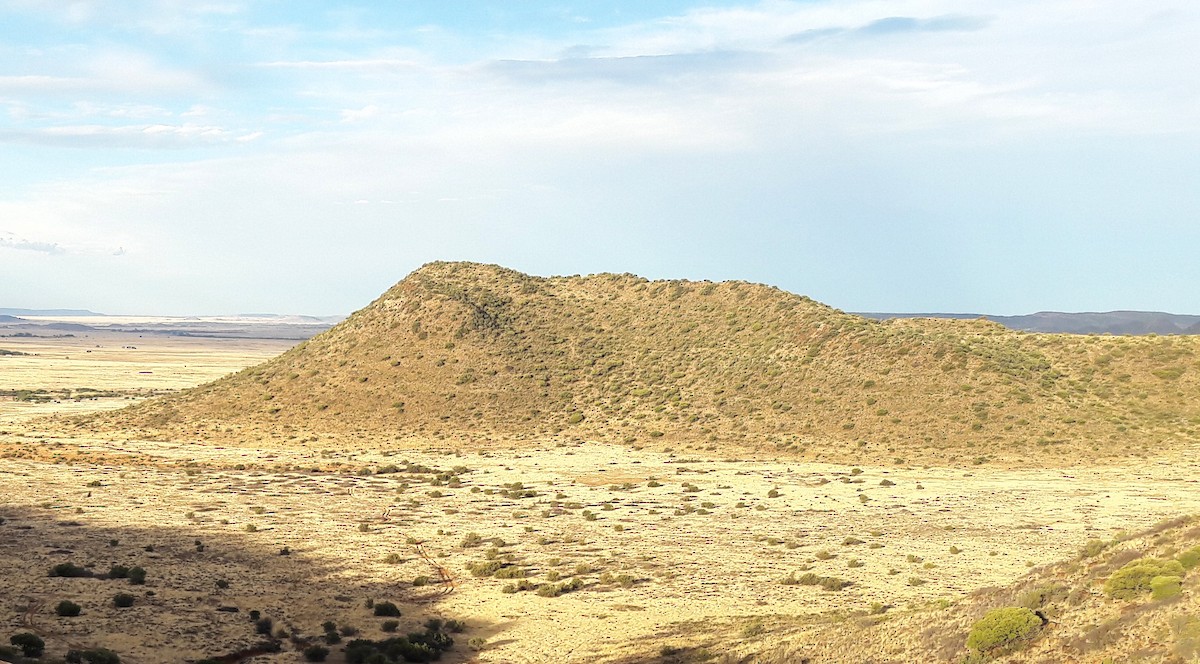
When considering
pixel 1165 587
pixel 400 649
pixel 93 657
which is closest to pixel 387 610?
pixel 400 649

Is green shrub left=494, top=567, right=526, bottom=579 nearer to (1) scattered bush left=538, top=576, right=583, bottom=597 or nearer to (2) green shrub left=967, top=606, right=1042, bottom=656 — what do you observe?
(1) scattered bush left=538, top=576, right=583, bottom=597

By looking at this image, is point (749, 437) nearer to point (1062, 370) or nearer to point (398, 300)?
point (1062, 370)

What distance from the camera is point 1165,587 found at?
17969mm

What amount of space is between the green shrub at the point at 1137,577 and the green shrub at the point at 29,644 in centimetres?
2209

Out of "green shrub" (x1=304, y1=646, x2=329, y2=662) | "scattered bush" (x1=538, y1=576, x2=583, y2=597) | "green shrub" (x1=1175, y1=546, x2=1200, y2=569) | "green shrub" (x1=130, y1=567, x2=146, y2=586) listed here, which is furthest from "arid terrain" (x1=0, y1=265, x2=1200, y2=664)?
"green shrub" (x1=1175, y1=546, x2=1200, y2=569)

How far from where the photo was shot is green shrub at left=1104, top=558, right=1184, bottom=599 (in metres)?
18.5

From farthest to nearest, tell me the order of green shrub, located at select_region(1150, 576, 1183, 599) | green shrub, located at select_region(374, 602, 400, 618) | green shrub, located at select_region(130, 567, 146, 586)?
green shrub, located at select_region(130, 567, 146, 586) → green shrub, located at select_region(374, 602, 400, 618) → green shrub, located at select_region(1150, 576, 1183, 599)

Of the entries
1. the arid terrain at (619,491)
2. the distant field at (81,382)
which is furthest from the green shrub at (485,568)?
the distant field at (81,382)

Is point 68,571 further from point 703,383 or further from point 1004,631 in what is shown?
point 703,383

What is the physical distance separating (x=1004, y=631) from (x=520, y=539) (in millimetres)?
21181

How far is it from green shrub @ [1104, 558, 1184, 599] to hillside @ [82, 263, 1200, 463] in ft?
138

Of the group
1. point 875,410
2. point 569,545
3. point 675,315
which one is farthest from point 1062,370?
point 569,545

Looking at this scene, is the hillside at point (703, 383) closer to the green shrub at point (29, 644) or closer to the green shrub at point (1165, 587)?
the green shrub at point (1165, 587)

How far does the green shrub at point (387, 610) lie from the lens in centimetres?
2672
